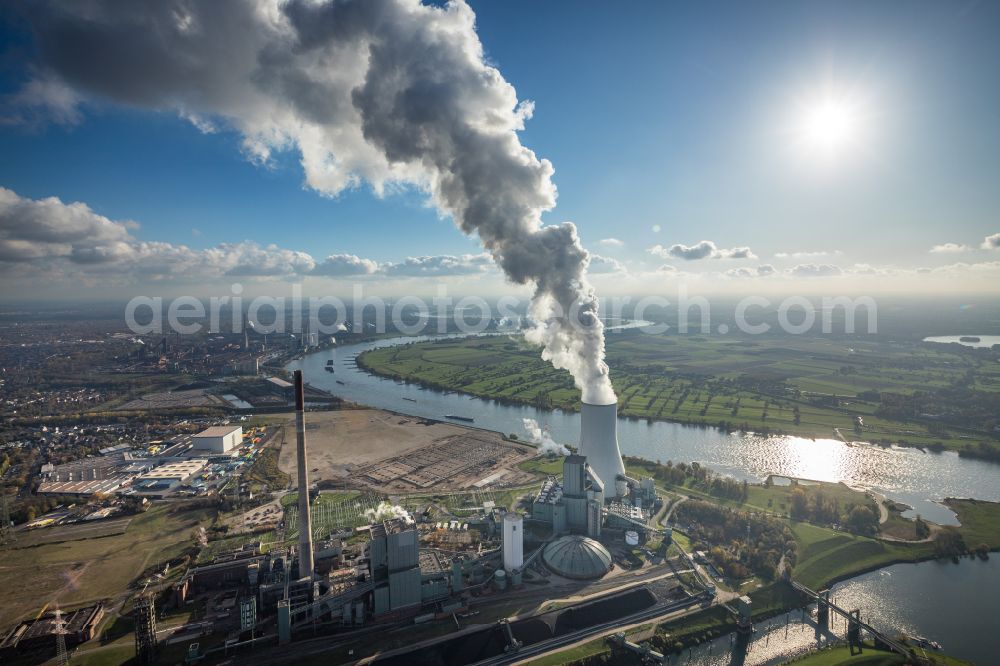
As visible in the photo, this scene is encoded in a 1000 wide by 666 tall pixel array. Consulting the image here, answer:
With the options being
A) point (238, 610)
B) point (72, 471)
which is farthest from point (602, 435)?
point (72, 471)

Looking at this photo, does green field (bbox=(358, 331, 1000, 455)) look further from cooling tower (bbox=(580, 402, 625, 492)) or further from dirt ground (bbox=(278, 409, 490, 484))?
cooling tower (bbox=(580, 402, 625, 492))

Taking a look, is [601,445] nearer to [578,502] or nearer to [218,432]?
[578,502]

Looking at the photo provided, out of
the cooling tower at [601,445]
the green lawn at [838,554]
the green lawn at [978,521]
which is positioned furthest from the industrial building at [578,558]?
the green lawn at [978,521]

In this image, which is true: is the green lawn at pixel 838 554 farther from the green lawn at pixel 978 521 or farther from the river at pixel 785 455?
the river at pixel 785 455

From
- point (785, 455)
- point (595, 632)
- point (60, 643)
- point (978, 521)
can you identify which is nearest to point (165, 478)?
point (60, 643)

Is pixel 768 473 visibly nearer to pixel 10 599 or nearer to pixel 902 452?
pixel 902 452

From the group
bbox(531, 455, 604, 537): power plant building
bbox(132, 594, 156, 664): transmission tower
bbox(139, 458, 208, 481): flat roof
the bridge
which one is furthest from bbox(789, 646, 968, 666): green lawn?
bbox(139, 458, 208, 481): flat roof
